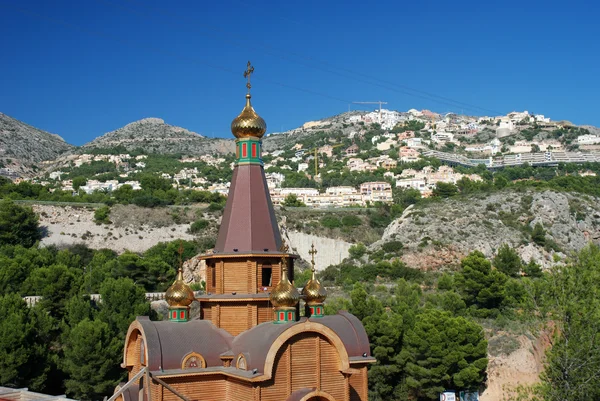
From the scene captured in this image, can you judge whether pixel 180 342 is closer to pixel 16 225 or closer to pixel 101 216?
pixel 16 225

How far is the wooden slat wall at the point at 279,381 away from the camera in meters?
15.7

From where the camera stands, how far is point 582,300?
19.7 meters

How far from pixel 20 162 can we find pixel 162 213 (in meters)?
89.8

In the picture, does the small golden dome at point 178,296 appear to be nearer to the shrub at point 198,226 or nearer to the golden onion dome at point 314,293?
the golden onion dome at point 314,293

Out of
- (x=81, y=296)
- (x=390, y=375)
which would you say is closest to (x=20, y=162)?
(x=81, y=296)

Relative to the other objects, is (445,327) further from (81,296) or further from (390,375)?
(81,296)

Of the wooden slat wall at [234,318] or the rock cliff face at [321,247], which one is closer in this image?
the wooden slat wall at [234,318]

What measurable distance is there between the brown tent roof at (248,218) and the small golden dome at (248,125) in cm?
95

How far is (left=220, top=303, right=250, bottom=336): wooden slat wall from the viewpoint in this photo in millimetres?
17734

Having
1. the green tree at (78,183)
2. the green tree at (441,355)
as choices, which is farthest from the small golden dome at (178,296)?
the green tree at (78,183)

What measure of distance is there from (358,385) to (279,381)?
10.2ft

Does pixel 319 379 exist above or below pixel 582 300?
below

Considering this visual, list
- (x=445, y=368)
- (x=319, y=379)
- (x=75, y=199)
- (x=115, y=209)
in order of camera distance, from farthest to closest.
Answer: (x=75, y=199) < (x=115, y=209) < (x=445, y=368) < (x=319, y=379)

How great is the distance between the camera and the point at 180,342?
54.9ft
